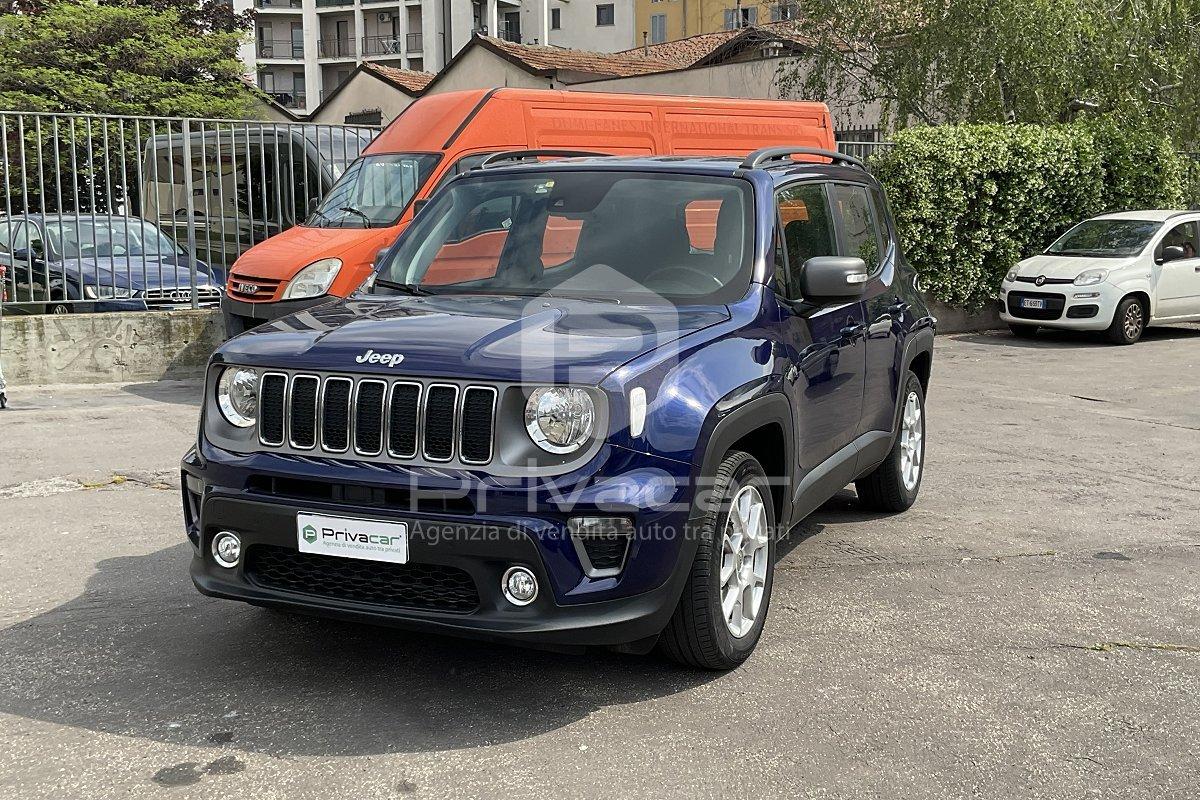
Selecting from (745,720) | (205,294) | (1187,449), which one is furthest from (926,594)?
(205,294)

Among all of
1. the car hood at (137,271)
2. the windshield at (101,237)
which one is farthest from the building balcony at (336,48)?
the windshield at (101,237)

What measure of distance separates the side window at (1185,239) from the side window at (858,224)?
11919 mm

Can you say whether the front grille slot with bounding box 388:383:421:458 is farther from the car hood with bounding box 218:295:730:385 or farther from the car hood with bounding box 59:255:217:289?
the car hood with bounding box 59:255:217:289

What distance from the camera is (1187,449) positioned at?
916 centimetres

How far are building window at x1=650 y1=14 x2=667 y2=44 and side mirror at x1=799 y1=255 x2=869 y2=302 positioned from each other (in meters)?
68.2

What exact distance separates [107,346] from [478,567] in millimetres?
9380

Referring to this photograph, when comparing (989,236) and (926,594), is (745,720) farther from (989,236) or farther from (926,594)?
(989,236)

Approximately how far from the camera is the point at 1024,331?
1772cm

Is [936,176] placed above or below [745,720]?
above

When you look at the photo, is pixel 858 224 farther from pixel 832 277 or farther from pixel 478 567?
pixel 478 567

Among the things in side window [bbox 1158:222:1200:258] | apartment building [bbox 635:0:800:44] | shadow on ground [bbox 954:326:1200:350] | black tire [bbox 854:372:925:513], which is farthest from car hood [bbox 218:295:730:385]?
apartment building [bbox 635:0:800:44]

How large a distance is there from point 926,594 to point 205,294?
925 cm

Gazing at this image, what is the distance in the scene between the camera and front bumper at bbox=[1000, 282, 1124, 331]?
633 inches

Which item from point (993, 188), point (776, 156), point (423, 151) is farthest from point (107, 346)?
point (993, 188)
